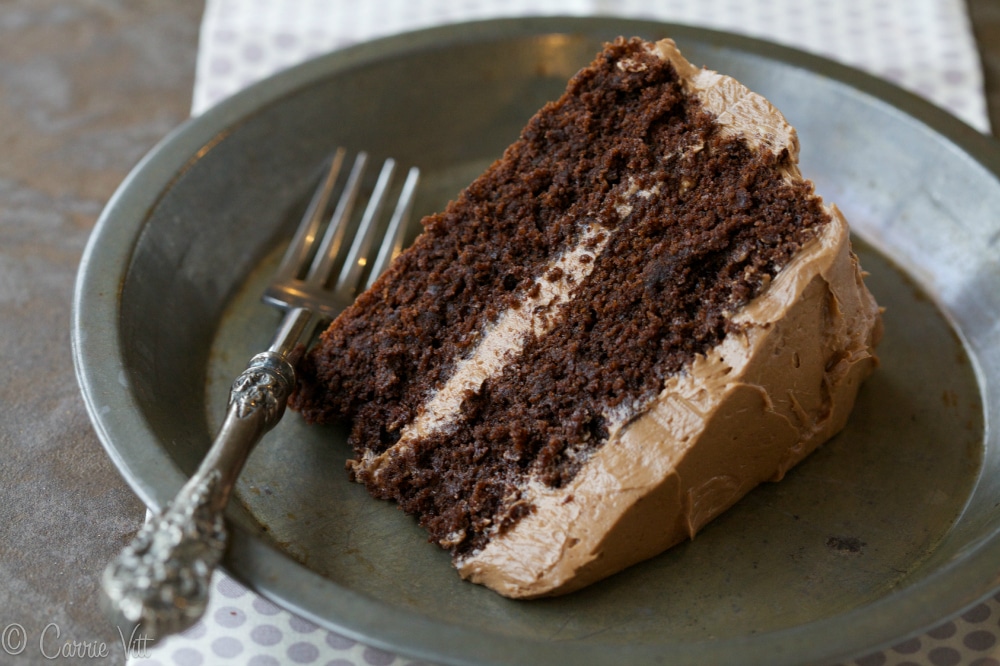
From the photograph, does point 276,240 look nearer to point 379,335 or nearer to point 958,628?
point 379,335

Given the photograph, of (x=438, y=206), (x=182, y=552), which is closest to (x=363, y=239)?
(x=438, y=206)

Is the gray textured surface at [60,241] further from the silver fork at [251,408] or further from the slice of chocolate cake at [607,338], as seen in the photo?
the slice of chocolate cake at [607,338]

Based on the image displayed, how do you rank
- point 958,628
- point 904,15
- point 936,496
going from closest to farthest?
point 958,628, point 936,496, point 904,15

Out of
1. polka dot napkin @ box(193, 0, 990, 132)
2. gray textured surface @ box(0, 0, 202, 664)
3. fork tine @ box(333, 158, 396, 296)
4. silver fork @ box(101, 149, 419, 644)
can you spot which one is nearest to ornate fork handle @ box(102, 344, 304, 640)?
silver fork @ box(101, 149, 419, 644)

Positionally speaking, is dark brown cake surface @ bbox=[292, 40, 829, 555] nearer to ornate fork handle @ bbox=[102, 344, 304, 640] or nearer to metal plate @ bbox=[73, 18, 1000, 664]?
metal plate @ bbox=[73, 18, 1000, 664]

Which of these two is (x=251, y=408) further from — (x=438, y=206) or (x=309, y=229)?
(x=438, y=206)

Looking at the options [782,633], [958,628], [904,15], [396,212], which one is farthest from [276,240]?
[904,15]
